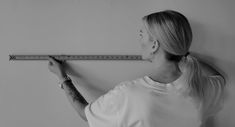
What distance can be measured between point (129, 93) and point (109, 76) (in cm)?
42

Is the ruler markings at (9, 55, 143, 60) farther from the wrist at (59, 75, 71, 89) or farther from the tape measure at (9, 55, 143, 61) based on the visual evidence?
the wrist at (59, 75, 71, 89)

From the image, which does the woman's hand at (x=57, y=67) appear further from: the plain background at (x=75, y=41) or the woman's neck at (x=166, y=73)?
the woman's neck at (x=166, y=73)

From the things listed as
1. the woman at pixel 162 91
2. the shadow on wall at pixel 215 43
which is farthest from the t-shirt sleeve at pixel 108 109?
the shadow on wall at pixel 215 43

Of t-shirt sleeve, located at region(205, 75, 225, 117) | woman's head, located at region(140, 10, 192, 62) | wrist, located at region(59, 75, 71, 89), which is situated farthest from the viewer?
wrist, located at region(59, 75, 71, 89)

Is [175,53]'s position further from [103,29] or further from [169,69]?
[103,29]

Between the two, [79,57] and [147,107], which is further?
[79,57]

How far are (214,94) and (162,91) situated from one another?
11.4 inches

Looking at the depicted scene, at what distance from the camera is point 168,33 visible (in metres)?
0.94

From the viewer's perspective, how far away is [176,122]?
1.00m

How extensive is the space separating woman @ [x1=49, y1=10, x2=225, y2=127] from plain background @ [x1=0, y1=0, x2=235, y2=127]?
33cm

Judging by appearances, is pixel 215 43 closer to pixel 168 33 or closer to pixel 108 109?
pixel 168 33

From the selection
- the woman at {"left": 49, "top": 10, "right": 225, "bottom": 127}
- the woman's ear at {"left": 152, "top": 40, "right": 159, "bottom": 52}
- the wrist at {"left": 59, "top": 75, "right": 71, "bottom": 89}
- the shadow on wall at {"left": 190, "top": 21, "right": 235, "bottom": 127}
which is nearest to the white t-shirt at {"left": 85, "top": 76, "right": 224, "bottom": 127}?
the woman at {"left": 49, "top": 10, "right": 225, "bottom": 127}

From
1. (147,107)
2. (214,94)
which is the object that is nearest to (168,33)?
(147,107)

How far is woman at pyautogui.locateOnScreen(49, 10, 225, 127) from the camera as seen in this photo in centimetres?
95
